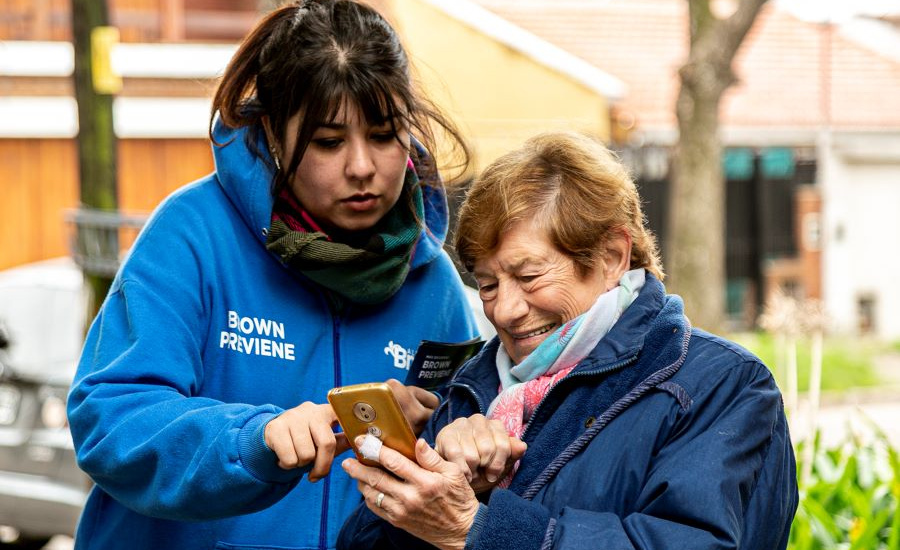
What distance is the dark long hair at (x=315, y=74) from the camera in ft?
7.28

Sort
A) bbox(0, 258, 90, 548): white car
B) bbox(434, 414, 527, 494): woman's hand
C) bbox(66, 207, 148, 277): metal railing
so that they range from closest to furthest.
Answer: bbox(434, 414, 527, 494): woman's hand, bbox(66, 207, 148, 277): metal railing, bbox(0, 258, 90, 548): white car

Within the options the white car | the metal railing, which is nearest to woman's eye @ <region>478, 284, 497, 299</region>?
the metal railing

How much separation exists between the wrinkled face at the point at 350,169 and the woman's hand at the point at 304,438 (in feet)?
1.59

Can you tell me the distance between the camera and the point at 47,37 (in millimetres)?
17203

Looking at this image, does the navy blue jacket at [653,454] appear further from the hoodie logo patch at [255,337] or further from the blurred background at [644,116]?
the blurred background at [644,116]

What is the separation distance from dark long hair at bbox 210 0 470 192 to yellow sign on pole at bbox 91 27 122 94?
2.41m

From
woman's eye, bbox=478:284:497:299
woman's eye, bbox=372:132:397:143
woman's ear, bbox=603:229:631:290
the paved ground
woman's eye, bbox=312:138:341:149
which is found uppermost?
woman's eye, bbox=372:132:397:143

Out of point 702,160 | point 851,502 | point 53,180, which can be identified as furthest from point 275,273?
point 53,180

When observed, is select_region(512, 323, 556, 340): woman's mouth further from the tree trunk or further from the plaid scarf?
the tree trunk

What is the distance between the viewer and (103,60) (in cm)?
466

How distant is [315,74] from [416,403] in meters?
0.62

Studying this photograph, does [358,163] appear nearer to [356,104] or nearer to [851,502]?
[356,104]

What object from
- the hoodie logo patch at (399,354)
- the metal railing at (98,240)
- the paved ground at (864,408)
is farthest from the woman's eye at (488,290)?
the paved ground at (864,408)

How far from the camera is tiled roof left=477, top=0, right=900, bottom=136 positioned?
60.5ft
